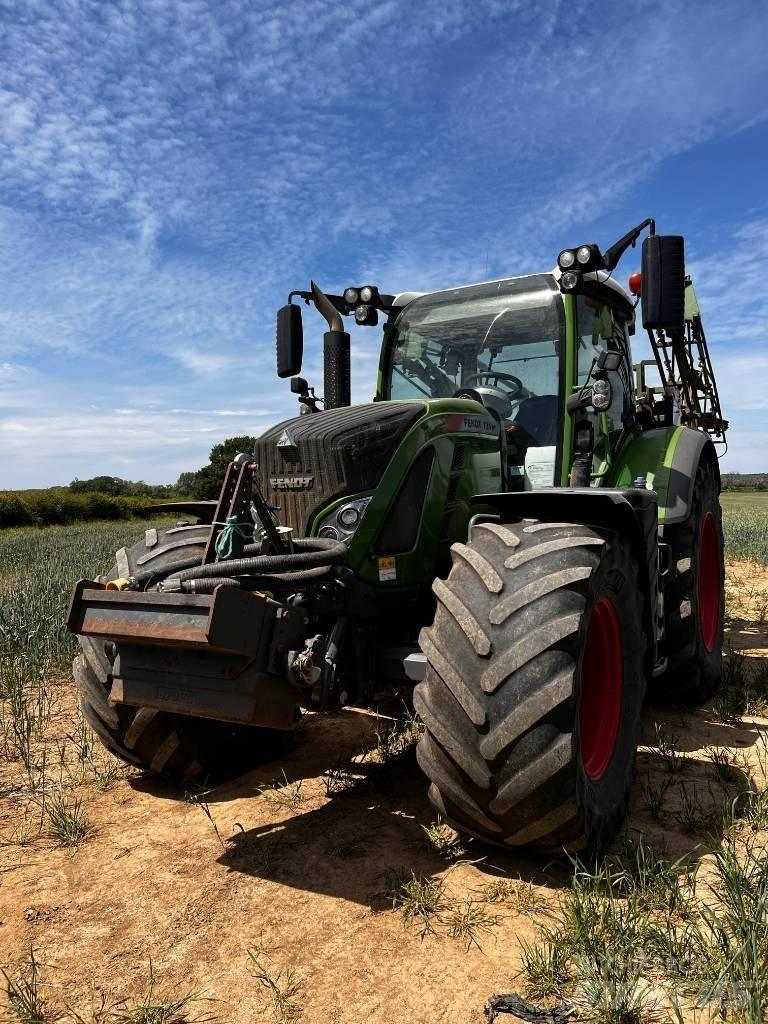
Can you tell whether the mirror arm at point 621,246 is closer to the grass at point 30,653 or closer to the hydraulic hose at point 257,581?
the hydraulic hose at point 257,581

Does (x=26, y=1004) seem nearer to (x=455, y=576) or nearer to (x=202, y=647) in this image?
(x=202, y=647)

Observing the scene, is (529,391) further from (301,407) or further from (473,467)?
(301,407)

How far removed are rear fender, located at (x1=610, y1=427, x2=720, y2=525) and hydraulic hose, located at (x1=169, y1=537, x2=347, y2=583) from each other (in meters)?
2.21

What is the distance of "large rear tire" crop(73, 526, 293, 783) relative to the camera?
3295 millimetres

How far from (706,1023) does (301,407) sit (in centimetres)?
348

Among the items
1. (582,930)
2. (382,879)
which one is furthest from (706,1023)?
(382,879)

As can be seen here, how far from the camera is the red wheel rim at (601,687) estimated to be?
9.73 feet

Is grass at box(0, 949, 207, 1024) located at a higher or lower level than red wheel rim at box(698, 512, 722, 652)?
lower

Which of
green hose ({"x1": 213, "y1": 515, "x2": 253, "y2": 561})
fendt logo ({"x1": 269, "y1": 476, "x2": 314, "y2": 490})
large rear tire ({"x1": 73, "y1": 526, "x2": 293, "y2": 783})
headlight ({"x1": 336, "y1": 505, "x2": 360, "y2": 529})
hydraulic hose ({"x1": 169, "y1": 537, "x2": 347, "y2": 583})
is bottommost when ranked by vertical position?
large rear tire ({"x1": 73, "y1": 526, "x2": 293, "y2": 783})

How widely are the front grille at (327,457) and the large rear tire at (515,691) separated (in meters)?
0.62

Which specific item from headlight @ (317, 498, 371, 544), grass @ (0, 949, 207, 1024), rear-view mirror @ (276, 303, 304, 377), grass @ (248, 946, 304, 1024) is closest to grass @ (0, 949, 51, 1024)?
grass @ (0, 949, 207, 1024)

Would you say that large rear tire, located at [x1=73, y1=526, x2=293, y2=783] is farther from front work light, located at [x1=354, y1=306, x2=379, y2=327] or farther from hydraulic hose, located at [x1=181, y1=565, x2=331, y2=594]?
front work light, located at [x1=354, y1=306, x2=379, y2=327]

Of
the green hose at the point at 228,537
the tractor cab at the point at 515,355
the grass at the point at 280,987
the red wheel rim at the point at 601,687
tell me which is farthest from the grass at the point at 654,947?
the tractor cab at the point at 515,355

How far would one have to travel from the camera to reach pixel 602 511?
3.15 m
